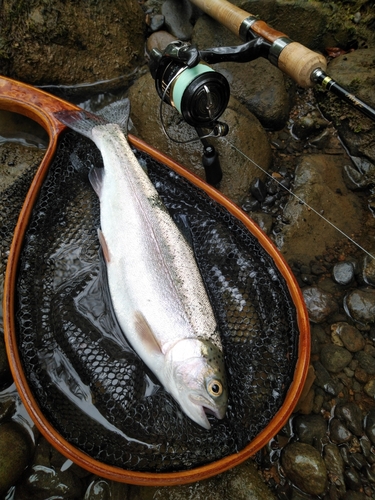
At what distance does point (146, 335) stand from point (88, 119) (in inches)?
67.5

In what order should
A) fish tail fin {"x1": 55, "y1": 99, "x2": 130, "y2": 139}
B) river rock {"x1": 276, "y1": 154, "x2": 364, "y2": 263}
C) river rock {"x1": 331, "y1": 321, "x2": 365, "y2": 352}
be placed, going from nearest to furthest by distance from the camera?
fish tail fin {"x1": 55, "y1": 99, "x2": 130, "y2": 139} < river rock {"x1": 331, "y1": 321, "x2": 365, "y2": 352} < river rock {"x1": 276, "y1": 154, "x2": 364, "y2": 263}

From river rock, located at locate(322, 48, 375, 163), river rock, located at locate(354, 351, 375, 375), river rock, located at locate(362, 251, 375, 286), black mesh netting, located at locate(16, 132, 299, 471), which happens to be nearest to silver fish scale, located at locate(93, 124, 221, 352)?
black mesh netting, located at locate(16, 132, 299, 471)

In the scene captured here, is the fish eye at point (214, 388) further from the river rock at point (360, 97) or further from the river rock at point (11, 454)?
the river rock at point (360, 97)

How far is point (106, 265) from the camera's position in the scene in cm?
268

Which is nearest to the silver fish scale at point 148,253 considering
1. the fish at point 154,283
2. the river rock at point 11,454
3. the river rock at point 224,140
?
the fish at point 154,283

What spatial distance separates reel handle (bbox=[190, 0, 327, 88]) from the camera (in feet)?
8.20

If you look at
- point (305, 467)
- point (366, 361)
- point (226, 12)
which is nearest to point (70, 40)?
point (226, 12)

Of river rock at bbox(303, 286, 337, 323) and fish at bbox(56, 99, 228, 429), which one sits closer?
fish at bbox(56, 99, 228, 429)

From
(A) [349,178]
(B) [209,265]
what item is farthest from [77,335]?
(A) [349,178]

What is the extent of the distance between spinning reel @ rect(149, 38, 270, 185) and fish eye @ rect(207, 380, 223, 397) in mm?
1668

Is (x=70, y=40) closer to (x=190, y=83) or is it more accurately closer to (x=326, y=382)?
(x=190, y=83)

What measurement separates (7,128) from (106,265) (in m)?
1.80

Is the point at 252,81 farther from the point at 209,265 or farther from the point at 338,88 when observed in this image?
the point at 209,265

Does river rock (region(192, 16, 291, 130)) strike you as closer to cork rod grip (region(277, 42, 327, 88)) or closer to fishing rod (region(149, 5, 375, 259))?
fishing rod (region(149, 5, 375, 259))
